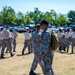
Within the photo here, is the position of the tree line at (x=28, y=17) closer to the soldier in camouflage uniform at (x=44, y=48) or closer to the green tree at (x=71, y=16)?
the green tree at (x=71, y=16)

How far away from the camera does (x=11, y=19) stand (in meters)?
77.3

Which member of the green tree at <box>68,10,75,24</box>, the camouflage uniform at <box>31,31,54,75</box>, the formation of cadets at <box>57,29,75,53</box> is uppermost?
the camouflage uniform at <box>31,31,54,75</box>

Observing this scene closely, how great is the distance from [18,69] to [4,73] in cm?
101

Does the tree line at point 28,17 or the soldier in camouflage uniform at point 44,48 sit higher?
the soldier in camouflage uniform at point 44,48

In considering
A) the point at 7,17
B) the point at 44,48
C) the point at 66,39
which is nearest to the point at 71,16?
the point at 7,17

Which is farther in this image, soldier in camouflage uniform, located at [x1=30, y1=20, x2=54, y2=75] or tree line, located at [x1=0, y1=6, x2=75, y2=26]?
tree line, located at [x1=0, y1=6, x2=75, y2=26]

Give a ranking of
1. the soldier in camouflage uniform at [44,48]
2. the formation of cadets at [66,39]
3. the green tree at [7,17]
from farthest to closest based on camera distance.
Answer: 1. the green tree at [7,17]
2. the formation of cadets at [66,39]
3. the soldier in camouflage uniform at [44,48]

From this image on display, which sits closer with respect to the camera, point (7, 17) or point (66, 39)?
point (66, 39)

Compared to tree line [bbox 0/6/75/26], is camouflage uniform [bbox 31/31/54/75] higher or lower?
higher

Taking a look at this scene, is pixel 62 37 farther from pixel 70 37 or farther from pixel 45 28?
pixel 45 28

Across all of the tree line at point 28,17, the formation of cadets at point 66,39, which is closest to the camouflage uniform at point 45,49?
the formation of cadets at point 66,39

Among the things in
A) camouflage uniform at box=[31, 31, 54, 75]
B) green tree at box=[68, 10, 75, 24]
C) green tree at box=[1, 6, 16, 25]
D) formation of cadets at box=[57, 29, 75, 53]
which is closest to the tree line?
green tree at box=[1, 6, 16, 25]

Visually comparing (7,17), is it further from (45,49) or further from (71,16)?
(45,49)

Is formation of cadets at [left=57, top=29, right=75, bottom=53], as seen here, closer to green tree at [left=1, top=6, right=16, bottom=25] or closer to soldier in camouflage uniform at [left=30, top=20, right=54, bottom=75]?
soldier in camouflage uniform at [left=30, top=20, right=54, bottom=75]
